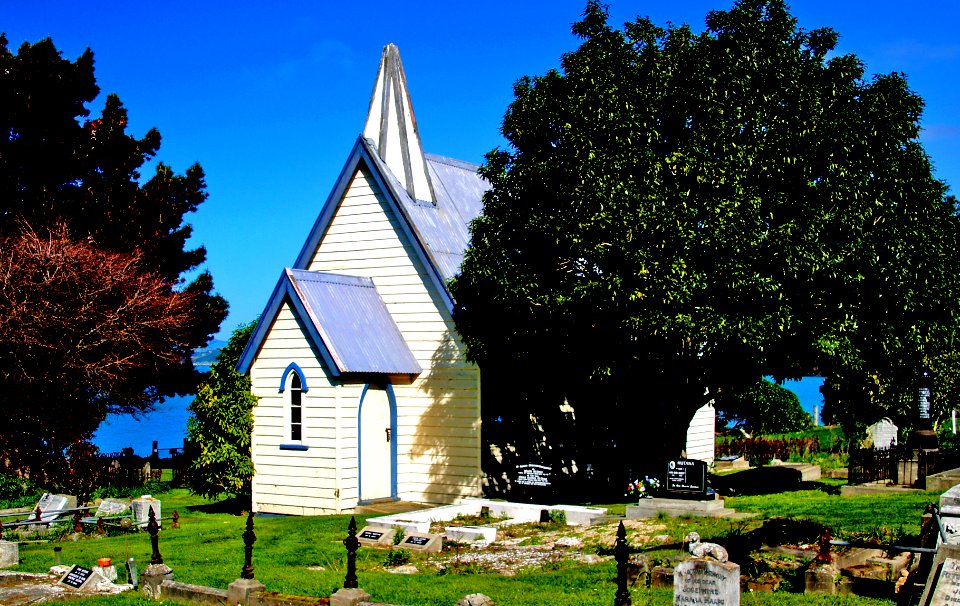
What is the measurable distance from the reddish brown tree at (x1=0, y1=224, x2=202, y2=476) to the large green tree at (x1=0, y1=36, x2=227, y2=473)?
0.14 ft

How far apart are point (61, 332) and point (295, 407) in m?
8.70

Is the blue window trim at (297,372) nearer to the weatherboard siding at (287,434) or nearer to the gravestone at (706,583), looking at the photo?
the weatherboard siding at (287,434)

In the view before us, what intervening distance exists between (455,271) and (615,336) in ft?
20.3

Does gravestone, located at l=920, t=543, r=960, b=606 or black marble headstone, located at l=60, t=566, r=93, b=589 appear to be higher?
gravestone, located at l=920, t=543, r=960, b=606

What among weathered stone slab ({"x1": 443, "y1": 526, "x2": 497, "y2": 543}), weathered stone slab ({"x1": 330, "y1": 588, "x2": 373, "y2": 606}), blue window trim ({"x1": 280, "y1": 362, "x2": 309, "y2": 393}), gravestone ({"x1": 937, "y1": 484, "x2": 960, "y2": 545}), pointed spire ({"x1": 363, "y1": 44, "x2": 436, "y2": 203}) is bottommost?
weathered stone slab ({"x1": 443, "y1": 526, "x2": 497, "y2": 543})

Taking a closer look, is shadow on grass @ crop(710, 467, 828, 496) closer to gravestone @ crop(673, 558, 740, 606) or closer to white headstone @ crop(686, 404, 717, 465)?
white headstone @ crop(686, 404, 717, 465)

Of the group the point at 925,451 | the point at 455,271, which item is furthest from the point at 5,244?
the point at 925,451

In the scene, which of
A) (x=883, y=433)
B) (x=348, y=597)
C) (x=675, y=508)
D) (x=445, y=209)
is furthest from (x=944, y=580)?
(x=883, y=433)

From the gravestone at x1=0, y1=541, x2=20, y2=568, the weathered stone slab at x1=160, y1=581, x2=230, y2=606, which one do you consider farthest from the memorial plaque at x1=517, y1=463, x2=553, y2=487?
the gravestone at x1=0, y1=541, x2=20, y2=568

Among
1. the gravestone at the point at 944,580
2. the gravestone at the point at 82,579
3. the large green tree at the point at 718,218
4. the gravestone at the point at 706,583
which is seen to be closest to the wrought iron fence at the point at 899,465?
the large green tree at the point at 718,218

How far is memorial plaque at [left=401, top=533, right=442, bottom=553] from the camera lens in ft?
59.6

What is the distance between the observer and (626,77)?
22828 mm

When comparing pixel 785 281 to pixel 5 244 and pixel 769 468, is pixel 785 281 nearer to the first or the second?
pixel 769 468

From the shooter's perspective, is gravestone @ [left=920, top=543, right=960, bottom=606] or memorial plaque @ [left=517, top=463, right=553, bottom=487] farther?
memorial plaque @ [left=517, top=463, right=553, bottom=487]
